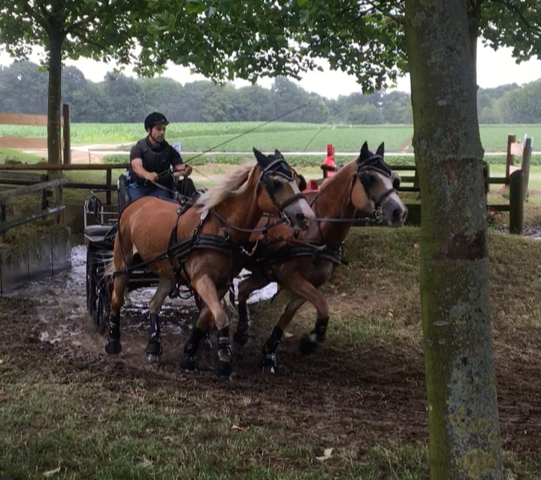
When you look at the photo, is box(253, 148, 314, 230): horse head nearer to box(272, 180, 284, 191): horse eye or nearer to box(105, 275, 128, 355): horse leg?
box(272, 180, 284, 191): horse eye

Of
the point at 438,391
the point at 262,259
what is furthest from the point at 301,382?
the point at 438,391

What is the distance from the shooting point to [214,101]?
2023 centimetres

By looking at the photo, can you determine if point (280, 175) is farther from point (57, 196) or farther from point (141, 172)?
point (57, 196)

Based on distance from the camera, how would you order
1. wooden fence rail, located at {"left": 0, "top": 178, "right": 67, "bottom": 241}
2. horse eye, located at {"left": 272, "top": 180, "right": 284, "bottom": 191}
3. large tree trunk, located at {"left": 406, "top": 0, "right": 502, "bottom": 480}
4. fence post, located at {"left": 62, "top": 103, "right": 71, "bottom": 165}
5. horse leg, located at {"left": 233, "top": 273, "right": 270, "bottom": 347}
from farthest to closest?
fence post, located at {"left": 62, "top": 103, "right": 71, "bottom": 165} → wooden fence rail, located at {"left": 0, "top": 178, "right": 67, "bottom": 241} → horse leg, located at {"left": 233, "top": 273, "right": 270, "bottom": 347} → horse eye, located at {"left": 272, "top": 180, "right": 284, "bottom": 191} → large tree trunk, located at {"left": 406, "top": 0, "right": 502, "bottom": 480}

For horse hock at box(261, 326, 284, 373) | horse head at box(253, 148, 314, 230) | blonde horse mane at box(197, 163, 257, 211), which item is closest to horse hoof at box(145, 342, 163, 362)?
horse hock at box(261, 326, 284, 373)

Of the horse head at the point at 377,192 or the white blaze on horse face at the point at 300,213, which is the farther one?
the horse head at the point at 377,192

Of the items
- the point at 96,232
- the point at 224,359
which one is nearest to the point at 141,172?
the point at 96,232

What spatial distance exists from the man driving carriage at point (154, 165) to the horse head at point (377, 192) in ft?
7.43

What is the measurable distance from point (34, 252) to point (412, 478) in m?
9.43

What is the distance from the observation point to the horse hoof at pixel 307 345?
23.8ft

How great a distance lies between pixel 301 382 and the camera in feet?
21.7

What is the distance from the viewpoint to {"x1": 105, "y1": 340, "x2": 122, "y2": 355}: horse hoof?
7734 millimetres

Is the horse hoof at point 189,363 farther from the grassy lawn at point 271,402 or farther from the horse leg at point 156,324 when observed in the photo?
the horse leg at point 156,324

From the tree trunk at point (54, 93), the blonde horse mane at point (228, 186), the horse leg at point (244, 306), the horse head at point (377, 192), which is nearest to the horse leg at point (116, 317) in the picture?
the horse leg at point (244, 306)
